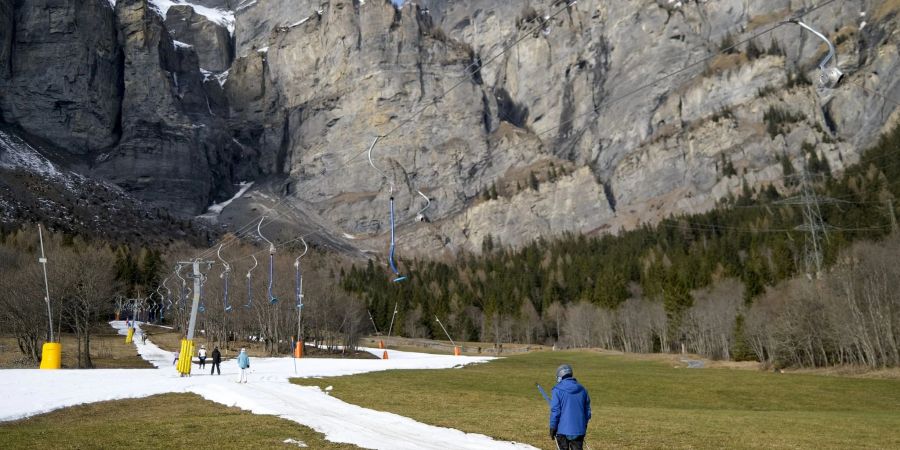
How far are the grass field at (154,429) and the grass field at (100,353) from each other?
3041cm

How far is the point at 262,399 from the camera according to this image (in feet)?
94.3

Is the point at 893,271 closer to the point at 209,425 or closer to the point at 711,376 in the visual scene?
the point at 711,376

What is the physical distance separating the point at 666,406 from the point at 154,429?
25.4 metres

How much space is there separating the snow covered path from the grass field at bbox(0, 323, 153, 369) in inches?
530

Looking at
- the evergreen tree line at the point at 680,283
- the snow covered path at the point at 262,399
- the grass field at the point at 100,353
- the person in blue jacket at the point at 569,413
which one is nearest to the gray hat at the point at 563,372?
the person in blue jacket at the point at 569,413

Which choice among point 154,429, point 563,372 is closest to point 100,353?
point 154,429

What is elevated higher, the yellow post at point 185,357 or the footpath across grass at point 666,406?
the yellow post at point 185,357

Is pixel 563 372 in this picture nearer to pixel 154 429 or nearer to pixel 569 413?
pixel 569 413

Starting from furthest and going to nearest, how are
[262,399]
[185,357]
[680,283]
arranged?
[680,283] < [185,357] < [262,399]

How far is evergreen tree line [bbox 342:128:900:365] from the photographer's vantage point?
8212 cm

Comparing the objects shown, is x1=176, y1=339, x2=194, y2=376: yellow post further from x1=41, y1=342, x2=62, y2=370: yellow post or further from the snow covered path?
x1=41, y1=342, x2=62, y2=370: yellow post

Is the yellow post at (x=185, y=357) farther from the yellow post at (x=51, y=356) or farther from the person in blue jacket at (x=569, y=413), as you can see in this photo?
the person in blue jacket at (x=569, y=413)

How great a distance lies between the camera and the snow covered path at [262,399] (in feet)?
63.6

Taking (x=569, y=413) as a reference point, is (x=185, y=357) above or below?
above
